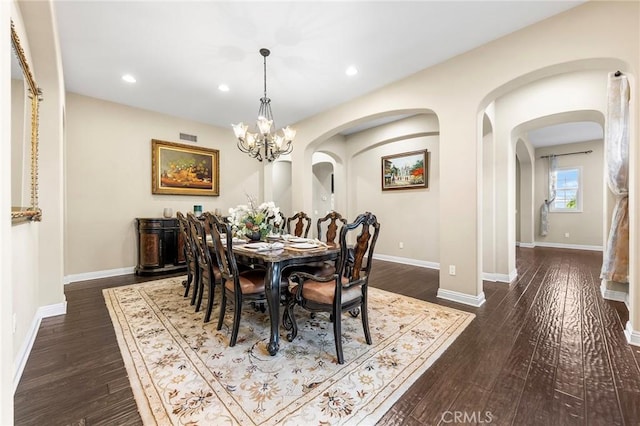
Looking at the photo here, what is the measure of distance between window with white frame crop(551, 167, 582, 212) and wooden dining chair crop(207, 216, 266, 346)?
31.0 feet

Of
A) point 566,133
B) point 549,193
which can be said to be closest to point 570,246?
point 549,193

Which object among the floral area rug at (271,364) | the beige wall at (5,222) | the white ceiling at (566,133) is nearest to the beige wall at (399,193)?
the floral area rug at (271,364)

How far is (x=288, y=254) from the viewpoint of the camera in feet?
7.06

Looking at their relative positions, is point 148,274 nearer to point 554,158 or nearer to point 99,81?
point 99,81

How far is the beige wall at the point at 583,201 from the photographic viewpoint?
711 cm

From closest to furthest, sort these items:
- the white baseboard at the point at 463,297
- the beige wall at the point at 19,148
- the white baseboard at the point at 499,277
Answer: the beige wall at the point at 19,148 → the white baseboard at the point at 463,297 → the white baseboard at the point at 499,277

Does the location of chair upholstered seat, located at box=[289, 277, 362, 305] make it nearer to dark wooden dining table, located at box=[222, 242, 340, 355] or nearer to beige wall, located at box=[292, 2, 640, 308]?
dark wooden dining table, located at box=[222, 242, 340, 355]

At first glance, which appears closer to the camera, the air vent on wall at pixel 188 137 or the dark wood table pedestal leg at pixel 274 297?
the dark wood table pedestal leg at pixel 274 297

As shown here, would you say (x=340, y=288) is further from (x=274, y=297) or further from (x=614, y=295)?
(x=614, y=295)

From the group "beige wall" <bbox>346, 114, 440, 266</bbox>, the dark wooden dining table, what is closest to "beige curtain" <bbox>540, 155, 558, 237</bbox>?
"beige wall" <bbox>346, 114, 440, 266</bbox>

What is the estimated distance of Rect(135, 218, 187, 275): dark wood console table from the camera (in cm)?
436

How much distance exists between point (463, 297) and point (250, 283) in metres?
2.51

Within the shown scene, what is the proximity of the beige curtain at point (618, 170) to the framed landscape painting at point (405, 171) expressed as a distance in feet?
8.18

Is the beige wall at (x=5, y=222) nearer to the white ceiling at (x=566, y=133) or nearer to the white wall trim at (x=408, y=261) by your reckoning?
the white wall trim at (x=408, y=261)
